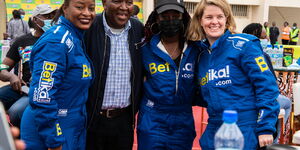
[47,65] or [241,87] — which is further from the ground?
[47,65]

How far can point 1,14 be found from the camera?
18453 millimetres

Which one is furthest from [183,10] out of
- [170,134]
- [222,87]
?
[170,134]

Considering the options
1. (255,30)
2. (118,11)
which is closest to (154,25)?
(118,11)

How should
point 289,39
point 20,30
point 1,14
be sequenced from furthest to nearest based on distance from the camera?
1. point 289,39
2. point 1,14
3. point 20,30

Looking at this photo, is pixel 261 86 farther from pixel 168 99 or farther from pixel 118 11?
pixel 118 11

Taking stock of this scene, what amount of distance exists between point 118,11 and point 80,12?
14.3 inches

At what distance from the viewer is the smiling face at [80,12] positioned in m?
2.30

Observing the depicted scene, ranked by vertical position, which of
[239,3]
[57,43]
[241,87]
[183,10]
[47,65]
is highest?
[239,3]

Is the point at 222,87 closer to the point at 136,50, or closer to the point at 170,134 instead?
the point at 170,134

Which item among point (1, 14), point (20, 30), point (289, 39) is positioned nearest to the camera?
point (20, 30)

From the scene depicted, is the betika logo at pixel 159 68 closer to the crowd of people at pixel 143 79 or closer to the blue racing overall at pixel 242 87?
the crowd of people at pixel 143 79

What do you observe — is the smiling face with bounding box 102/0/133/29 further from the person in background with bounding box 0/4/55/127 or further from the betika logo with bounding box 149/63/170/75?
the person in background with bounding box 0/4/55/127

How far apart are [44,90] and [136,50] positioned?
936 mm

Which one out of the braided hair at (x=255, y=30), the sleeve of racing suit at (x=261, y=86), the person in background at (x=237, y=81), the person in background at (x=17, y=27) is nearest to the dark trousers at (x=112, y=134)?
the person in background at (x=237, y=81)
